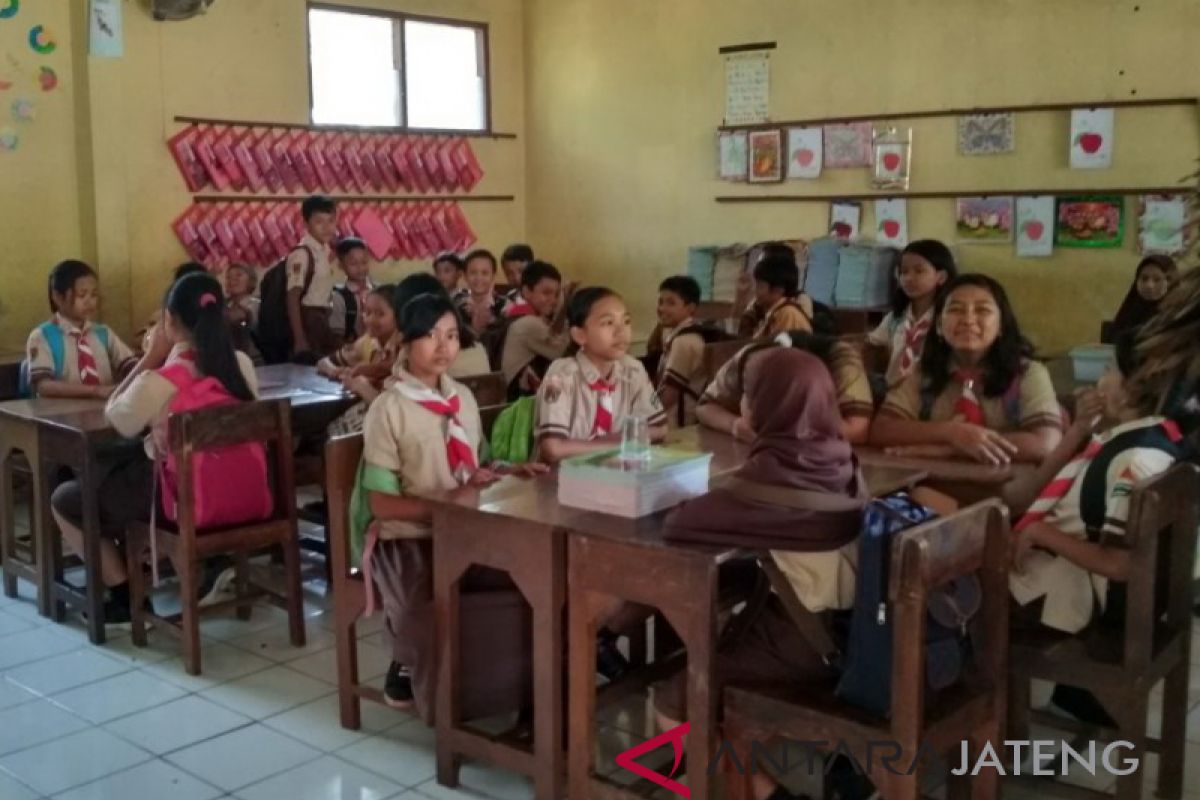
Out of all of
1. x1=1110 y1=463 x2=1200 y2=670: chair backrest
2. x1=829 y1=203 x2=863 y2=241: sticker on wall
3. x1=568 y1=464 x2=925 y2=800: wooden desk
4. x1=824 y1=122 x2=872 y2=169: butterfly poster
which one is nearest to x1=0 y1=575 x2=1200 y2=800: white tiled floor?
x1=568 y1=464 x2=925 y2=800: wooden desk

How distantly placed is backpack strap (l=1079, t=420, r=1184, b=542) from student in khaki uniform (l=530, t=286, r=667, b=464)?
1.18 m

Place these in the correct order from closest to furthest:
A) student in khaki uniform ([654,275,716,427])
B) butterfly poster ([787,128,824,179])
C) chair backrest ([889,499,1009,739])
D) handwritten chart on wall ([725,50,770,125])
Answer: chair backrest ([889,499,1009,739]) → student in khaki uniform ([654,275,716,427]) → butterfly poster ([787,128,824,179]) → handwritten chart on wall ([725,50,770,125])

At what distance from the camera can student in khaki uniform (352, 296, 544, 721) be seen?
292 cm

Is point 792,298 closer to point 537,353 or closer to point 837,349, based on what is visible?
point 537,353

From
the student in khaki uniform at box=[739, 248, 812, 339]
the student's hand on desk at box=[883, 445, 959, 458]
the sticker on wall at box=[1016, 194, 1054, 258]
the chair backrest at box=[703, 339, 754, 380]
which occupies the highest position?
the sticker on wall at box=[1016, 194, 1054, 258]

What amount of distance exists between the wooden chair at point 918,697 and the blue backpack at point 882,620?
42 mm

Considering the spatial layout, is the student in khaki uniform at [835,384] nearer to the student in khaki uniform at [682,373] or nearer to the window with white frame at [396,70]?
the student in khaki uniform at [682,373]

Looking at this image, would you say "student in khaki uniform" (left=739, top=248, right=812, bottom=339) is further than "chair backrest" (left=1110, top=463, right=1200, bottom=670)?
Yes

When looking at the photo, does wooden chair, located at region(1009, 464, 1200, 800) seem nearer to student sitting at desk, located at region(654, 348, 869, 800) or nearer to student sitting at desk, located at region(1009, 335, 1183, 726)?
student sitting at desk, located at region(1009, 335, 1183, 726)

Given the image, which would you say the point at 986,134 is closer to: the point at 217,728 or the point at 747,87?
the point at 747,87

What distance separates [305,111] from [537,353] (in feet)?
9.18

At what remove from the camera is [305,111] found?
6984mm

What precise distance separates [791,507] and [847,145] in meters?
4.63

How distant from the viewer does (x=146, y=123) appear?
630cm
